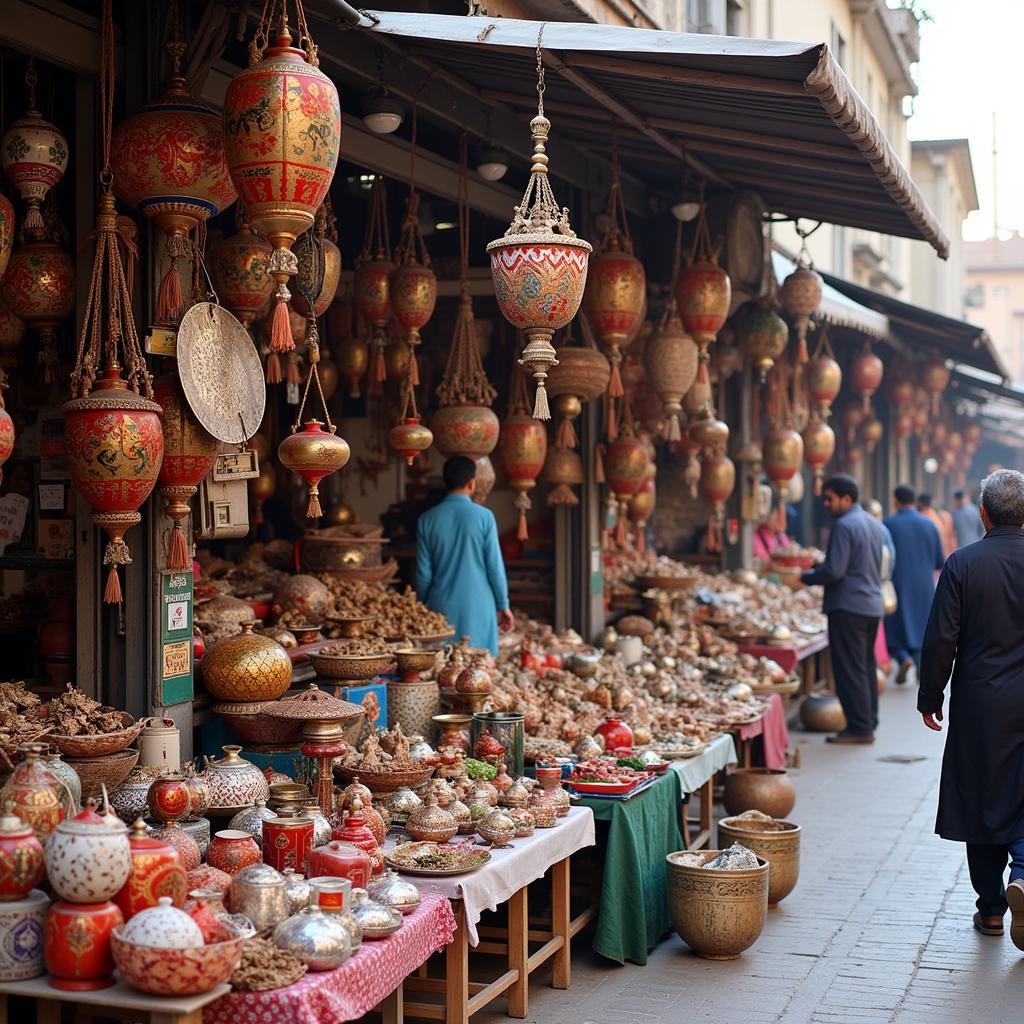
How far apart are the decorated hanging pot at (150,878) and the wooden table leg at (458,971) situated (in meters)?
0.96

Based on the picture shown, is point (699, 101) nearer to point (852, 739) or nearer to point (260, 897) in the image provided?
point (260, 897)

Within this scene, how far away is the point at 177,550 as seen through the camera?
161 inches

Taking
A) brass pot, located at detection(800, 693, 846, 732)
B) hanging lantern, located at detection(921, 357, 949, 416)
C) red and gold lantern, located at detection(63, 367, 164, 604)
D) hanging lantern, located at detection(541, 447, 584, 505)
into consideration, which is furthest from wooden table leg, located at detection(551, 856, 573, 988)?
hanging lantern, located at detection(921, 357, 949, 416)

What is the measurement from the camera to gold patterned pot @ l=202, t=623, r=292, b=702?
430 centimetres

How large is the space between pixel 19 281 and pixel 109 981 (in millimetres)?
2209

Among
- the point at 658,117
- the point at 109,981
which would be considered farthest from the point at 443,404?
the point at 109,981

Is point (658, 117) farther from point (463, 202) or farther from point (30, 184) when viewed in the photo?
point (30, 184)

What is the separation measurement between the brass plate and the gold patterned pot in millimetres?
690

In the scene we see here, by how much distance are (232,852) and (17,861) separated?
1.91ft

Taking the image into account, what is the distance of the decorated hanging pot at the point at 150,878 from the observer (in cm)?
278

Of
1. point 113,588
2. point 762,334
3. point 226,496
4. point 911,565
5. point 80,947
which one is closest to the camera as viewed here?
point 80,947

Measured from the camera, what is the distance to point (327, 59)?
4.84 m

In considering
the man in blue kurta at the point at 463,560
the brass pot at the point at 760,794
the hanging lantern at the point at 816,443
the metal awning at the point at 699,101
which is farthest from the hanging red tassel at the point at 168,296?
the hanging lantern at the point at 816,443

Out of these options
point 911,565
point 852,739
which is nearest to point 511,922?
point 852,739
